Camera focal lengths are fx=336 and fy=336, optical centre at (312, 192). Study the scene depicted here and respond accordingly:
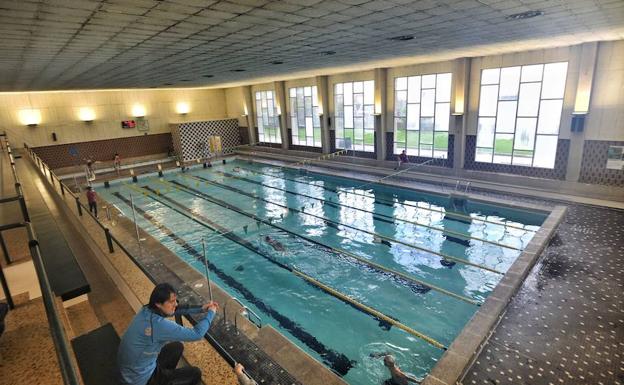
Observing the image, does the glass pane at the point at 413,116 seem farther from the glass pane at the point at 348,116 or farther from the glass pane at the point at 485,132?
the glass pane at the point at 348,116

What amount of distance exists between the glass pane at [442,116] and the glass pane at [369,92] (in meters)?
3.03

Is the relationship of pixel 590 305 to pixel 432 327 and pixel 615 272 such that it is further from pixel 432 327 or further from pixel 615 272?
pixel 432 327

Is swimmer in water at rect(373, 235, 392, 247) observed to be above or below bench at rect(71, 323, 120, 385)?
below

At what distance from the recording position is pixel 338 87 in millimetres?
16406

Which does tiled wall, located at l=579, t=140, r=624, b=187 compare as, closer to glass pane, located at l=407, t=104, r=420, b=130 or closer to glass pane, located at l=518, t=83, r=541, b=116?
glass pane, located at l=518, t=83, r=541, b=116

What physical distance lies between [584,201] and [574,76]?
11.7ft

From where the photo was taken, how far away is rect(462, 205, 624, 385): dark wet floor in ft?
12.5

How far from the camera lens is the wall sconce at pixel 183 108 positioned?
69.9 ft

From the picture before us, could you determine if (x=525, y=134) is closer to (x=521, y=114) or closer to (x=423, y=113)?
(x=521, y=114)

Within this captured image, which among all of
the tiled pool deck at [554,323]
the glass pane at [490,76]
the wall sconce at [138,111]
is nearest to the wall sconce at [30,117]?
the wall sconce at [138,111]

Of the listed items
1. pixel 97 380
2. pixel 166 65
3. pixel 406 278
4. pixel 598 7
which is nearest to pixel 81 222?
pixel 166 65

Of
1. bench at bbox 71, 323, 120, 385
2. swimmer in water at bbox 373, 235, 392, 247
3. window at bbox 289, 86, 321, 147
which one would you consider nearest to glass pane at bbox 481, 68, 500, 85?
swimmer in water at bbox 373, 235, 392, 247

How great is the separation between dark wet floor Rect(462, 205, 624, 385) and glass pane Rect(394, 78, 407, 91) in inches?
347

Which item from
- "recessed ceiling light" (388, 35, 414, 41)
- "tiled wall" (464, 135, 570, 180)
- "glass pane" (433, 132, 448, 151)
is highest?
"recessed ceiling light" (388, 35, 414, 41)
